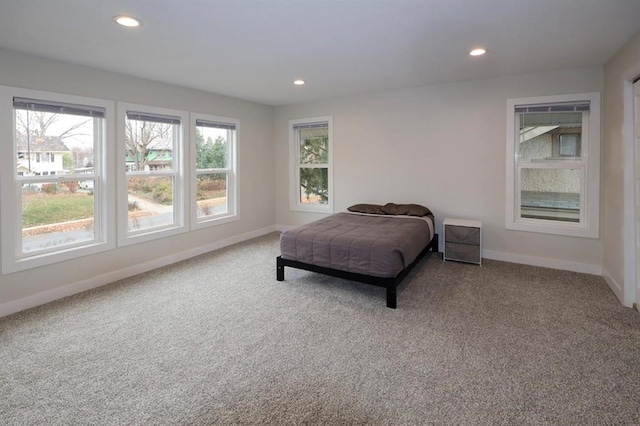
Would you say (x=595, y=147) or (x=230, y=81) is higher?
(x=230, y=81)

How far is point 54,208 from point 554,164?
5.74m

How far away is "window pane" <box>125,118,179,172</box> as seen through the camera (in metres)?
4.12

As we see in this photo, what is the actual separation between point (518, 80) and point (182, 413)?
4.87 m

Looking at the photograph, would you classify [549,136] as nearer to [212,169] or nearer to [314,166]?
[314,166]

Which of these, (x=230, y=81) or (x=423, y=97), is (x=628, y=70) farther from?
(x=230, y=81)

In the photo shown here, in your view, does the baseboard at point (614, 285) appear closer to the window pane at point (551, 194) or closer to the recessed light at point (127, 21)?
the window pane at point (551, 194)

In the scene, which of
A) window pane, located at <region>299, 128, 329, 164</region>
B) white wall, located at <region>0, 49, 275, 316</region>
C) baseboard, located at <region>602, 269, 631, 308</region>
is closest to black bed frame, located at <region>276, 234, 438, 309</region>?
white wall, located at <region>0, 49, 275, 316</region>

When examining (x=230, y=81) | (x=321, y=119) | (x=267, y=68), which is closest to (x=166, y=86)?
(x=230, y=81)

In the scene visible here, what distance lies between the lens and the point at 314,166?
610cm

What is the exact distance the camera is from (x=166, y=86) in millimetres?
4387

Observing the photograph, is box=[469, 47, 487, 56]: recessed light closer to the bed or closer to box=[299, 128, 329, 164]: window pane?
the bed

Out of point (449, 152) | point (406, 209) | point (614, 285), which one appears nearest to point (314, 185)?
point (406, 209)

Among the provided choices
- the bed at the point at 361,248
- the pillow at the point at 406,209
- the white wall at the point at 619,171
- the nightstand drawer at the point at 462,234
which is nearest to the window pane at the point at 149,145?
the bed at the point at 361,248

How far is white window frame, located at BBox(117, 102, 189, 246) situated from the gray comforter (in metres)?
1.81
